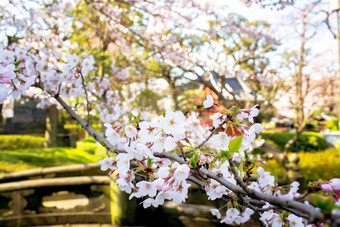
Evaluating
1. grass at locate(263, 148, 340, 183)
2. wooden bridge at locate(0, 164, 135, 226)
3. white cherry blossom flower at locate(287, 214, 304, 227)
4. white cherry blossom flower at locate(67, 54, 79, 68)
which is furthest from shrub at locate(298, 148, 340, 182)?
white cherry blossom flower at locate(67, 54, 79, 68)

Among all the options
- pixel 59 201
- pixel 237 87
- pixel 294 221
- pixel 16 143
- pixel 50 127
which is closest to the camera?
pixel 294 221

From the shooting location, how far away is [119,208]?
187 inches

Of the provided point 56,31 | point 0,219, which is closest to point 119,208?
point 0,219

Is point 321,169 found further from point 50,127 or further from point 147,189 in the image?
point 50,127

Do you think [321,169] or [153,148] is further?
[321,169]

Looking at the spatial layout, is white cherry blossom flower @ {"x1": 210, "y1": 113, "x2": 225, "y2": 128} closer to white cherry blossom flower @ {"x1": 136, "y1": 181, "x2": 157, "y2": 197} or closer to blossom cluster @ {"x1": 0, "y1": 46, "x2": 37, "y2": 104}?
white cherry blossom flower @ {"x1": 136, "y1": 181, "x2": 157, "y2": 197}

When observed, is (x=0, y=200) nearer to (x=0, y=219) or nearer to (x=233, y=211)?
(x=0, y=219)

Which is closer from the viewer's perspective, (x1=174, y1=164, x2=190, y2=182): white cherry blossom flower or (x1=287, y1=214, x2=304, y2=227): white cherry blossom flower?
(x1=174, y1=164, x2=190, y2=182): white cherry blossom flower

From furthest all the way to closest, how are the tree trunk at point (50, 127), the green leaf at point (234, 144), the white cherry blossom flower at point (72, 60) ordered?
the tree trunk at point (50, 127) < the white cherry blossom flower at point (72, 60) < the green leaf at point (234, 144)

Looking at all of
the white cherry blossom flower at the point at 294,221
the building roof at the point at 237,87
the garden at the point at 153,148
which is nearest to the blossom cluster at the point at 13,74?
the garden at the point at 153,148

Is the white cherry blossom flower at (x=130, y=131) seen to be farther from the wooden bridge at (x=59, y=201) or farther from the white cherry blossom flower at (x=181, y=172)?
the wooden bridge at (x=59, y=201)

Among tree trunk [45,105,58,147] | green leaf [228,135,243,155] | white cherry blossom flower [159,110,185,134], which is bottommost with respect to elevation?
tree trunk [45,105,58,147]

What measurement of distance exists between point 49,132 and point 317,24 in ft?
41.8

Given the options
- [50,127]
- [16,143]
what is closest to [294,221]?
[50,127]
